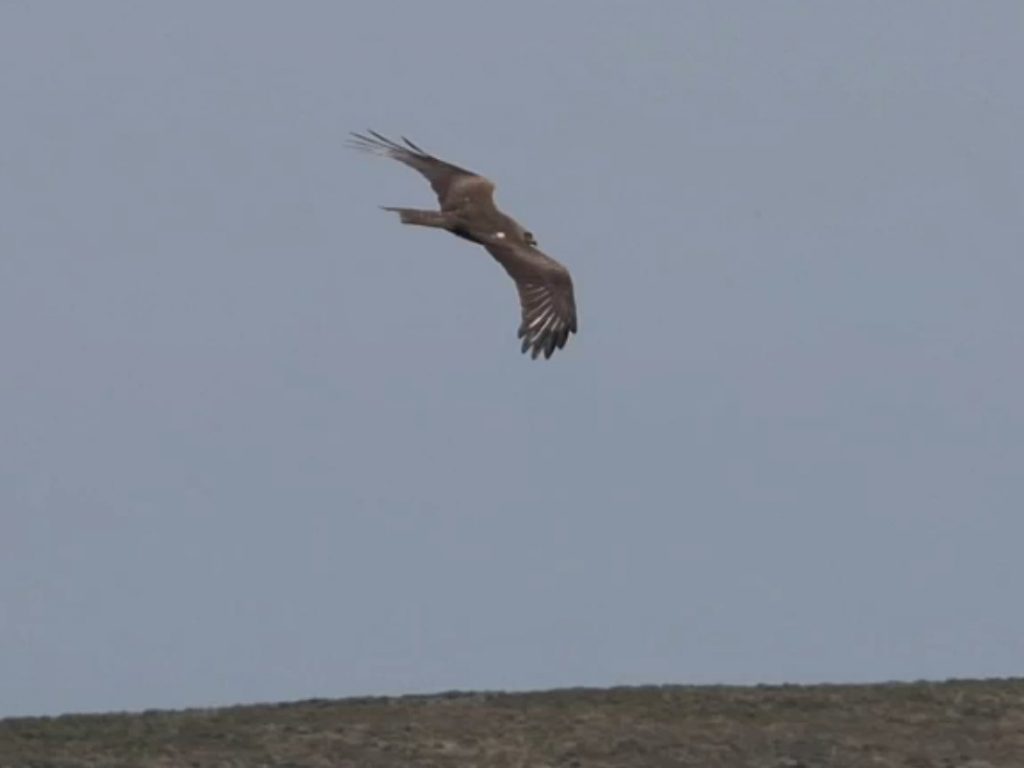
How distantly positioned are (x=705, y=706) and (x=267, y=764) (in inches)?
166

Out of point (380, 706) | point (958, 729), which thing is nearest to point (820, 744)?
point (958, 729)

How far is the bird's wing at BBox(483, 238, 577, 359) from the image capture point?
28625mm

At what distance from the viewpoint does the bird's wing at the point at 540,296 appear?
2862 cm

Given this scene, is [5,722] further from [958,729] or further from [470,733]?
[958,729]

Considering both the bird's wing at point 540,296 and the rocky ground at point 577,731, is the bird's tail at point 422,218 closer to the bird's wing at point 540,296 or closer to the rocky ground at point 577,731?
the bird's wing at point 540,296

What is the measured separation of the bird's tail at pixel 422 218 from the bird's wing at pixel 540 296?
17.9 inches

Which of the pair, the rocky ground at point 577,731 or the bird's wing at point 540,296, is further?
the rocky ground at point 577,731

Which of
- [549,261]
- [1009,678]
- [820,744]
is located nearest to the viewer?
[549,261]

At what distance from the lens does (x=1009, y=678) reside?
34625mm

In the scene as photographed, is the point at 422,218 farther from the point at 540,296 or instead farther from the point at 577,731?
the point at 577,731

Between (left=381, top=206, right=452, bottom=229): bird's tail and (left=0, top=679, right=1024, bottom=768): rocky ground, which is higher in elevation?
(left=381, top=206, right=452, bottom=229): bird's tail

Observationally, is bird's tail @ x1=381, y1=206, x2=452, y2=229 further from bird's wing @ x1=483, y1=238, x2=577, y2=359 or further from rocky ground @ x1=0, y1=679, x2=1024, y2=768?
rocky ground @ x1=0, y1=679, x2=1024, y2=768

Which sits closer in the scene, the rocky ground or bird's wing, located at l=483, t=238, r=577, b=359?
bird's wing, located at l=483, t=238, r=577, b=359

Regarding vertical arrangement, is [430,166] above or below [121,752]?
above
